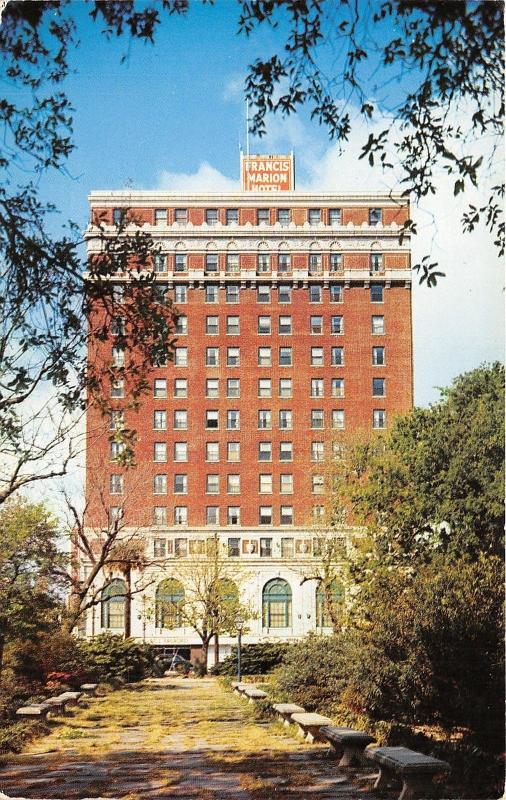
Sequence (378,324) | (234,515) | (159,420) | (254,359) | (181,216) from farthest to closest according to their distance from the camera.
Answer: (234,515) → (254,359) → (378,324) → (159,420) → (181,216)

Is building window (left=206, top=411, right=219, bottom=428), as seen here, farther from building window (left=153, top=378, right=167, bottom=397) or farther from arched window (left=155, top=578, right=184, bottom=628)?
arched window (left=155, top=578, right=184, bottom=628)

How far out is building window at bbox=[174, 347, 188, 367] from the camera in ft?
26.3

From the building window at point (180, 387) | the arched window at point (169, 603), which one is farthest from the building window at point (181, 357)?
the arched window at point (169, 603)

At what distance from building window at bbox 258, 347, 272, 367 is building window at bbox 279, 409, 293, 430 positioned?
4.12 feet

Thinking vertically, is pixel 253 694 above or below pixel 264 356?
below

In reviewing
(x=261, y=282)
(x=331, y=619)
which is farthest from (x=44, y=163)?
(x=331, y=619)

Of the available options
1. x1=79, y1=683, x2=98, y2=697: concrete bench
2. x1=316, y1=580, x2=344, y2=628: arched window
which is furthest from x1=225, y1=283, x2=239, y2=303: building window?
x1=316, y1=580, x2=344, y2=628: arched window

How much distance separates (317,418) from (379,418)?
1153 mm

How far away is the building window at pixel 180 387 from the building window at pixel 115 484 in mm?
1190

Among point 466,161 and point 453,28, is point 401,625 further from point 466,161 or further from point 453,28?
point 453,28

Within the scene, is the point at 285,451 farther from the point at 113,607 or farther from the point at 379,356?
the point at 113,607

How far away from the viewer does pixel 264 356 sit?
10.9m

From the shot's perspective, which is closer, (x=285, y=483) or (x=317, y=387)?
(x=317, y=387)

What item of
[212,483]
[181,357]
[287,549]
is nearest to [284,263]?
[181,357]
